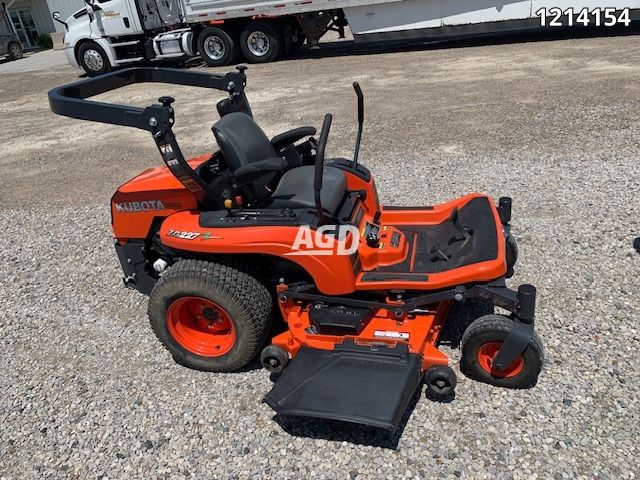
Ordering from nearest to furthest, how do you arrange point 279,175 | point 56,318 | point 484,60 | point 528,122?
point 279,175, point 56,318, point 528,122, point 484,60

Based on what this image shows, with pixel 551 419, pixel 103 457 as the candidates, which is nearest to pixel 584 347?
pixel 551 419

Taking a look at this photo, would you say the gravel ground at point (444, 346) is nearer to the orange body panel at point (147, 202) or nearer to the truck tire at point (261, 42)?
the orange body panel at point (147, 202)

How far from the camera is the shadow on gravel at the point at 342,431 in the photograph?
280 cm

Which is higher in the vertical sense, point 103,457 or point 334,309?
point 334,309

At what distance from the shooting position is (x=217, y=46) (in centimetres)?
1424

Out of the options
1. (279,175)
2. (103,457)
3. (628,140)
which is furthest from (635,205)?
(103,457)

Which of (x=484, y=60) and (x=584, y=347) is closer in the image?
(x=584, y=347)

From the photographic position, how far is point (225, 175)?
3291 mm

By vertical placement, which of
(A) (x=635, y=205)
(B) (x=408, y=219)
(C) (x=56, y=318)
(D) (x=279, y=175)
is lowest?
(A) (x=635, y=205)

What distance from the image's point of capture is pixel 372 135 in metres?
7.52

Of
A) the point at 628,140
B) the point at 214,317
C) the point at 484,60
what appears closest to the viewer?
the point at 214,317

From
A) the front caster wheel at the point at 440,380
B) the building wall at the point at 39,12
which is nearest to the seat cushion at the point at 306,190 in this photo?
the front caster wheel at the point at 440,380

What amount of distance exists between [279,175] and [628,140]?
4719mm

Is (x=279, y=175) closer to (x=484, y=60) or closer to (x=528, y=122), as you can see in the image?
(x=528, y=122)
